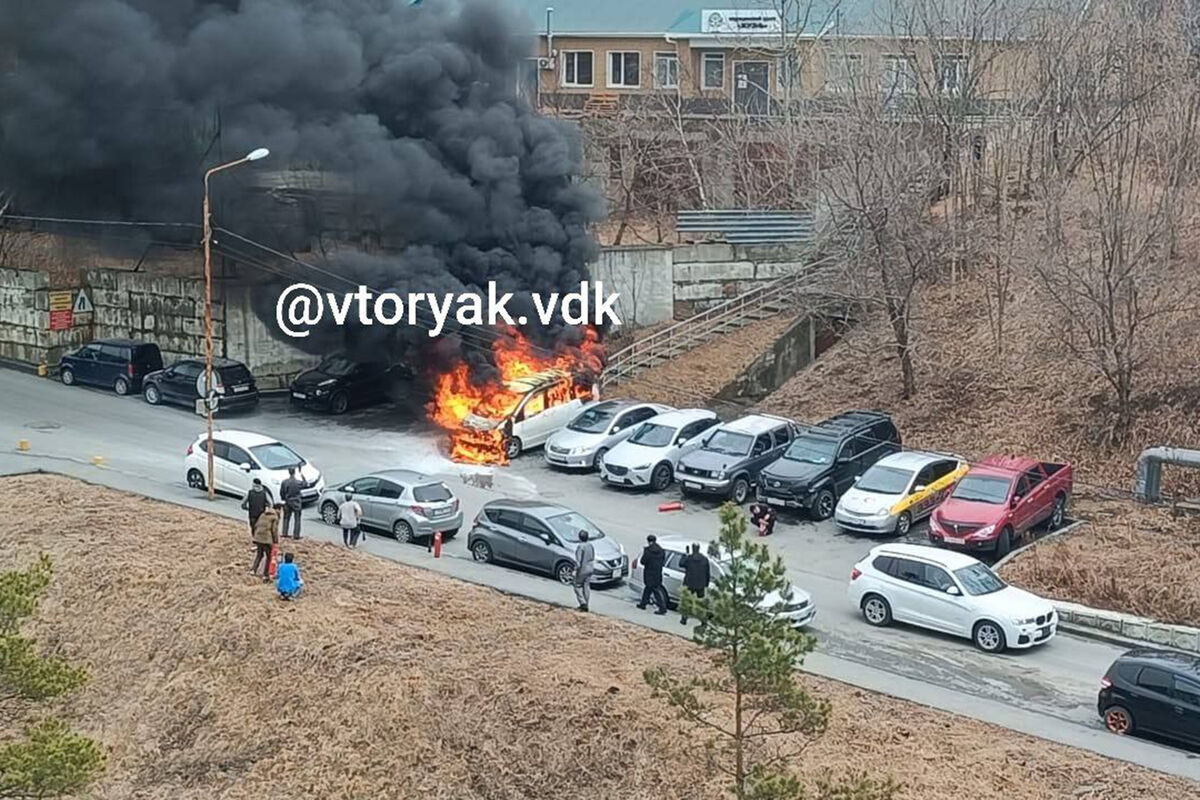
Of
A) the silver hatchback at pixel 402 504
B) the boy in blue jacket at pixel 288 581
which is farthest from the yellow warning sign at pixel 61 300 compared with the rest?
the boy in blue jacket at pixel 288 581

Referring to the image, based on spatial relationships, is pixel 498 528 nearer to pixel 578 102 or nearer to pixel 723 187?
pixel 723 187

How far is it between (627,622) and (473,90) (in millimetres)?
20491

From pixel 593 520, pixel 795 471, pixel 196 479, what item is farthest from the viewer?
pixel 196 479

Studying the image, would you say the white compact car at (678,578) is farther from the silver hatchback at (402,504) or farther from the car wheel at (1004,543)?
the car wheel at (1004,543)

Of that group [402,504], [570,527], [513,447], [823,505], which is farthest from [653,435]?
[402,504]

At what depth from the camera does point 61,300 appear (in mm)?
36344

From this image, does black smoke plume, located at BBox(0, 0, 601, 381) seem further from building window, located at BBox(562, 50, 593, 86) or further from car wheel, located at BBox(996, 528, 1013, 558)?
building window, located at BBox(562, 50, 593, 86)

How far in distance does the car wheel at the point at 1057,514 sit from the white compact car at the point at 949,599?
454 centimetres

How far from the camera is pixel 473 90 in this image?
36531mm

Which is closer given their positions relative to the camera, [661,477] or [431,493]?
[431,493]

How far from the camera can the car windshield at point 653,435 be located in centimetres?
2747

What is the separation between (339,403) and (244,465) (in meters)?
7.63

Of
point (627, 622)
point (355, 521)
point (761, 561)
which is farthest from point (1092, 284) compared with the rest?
point (761, 561)

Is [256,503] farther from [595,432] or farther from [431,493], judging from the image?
[595,432]
